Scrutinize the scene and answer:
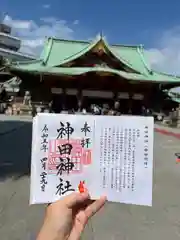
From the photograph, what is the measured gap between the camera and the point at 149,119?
5.64ft

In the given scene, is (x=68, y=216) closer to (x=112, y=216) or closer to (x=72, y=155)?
(x=72, y=155)

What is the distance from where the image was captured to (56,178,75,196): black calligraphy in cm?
168

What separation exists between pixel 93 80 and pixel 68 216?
83.8 feet

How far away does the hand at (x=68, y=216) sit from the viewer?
1.57 m

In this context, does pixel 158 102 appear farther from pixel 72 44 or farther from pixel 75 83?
pixel 72 44

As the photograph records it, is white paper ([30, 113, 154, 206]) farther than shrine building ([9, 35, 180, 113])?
No

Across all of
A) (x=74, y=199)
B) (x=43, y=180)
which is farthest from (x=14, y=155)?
(x=74, y=199)

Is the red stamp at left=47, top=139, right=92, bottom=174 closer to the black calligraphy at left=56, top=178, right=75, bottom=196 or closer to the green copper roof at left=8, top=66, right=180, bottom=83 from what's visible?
the black calligraphy at left=56, top=178, right=75, bottom=196

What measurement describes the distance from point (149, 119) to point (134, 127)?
0.08 metres

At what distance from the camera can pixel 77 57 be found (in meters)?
27.6

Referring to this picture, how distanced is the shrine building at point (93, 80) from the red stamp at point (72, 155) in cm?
2399

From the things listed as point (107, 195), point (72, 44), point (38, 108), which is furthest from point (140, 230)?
point (72, 44)

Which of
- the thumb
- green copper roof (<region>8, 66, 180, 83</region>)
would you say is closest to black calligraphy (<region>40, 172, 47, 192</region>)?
the thumb

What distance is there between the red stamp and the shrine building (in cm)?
2399
